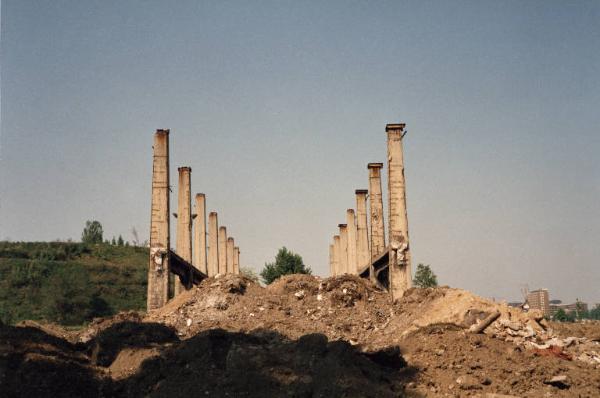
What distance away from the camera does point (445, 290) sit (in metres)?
14.1

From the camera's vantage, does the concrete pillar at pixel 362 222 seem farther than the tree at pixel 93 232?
No

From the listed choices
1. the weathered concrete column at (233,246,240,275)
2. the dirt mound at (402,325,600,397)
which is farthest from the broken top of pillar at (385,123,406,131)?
the weathered concrete column at (233,246,240,275)

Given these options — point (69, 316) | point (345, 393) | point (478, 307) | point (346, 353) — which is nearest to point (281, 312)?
point (478, 307)

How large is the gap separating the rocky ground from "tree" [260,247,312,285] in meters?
29.4

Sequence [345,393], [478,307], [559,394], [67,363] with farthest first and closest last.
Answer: [478,307] < [67,363] < [559,394] < [345,393]

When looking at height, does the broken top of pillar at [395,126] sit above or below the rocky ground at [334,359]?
above

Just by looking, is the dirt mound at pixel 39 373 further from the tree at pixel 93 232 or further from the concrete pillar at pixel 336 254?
the tree at pixel 93 232

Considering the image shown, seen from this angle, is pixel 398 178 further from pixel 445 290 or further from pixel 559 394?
pixel 559 394

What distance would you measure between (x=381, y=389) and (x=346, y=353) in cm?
103

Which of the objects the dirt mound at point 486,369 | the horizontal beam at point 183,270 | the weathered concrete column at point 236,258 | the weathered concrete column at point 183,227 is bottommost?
the dirt mound at point 486,369

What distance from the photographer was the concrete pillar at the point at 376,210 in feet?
71.7

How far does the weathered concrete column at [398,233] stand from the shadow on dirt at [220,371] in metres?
5.63

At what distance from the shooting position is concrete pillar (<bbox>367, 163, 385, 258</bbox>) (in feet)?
71.7

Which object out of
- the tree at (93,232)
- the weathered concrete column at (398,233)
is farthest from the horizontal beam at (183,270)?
the tree at (93,232)
